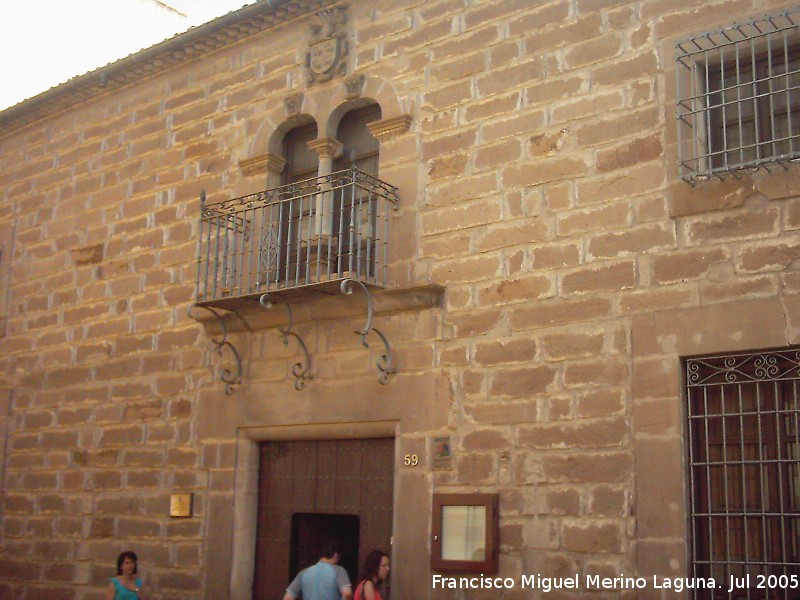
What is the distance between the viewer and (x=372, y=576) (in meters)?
6.77

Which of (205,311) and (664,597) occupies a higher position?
(205,311)

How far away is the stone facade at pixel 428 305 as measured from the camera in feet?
21.4

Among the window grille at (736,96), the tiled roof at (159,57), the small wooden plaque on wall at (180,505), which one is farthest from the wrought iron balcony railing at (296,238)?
the window grille at (736,96)

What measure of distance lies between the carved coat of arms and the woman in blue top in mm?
4234

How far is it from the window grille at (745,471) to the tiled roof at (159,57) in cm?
481

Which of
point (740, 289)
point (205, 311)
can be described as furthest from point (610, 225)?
point (205, 311)

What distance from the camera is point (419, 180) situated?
7.99m

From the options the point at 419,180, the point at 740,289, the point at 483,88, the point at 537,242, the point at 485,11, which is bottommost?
the point at 740,289

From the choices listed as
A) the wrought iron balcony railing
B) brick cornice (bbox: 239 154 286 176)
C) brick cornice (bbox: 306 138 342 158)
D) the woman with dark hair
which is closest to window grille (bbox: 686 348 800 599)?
the woman with dark hair

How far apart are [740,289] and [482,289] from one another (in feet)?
6.14

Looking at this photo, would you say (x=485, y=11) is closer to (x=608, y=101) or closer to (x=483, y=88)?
(x=483, y=88)

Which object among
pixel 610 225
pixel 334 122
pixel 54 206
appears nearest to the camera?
pixel 610 225

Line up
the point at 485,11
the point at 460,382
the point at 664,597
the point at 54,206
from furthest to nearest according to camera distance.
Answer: the point at 54,206 → the point at 485,11 → the point at 460,382 → the point at 664,597

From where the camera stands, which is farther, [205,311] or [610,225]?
[205,311]
